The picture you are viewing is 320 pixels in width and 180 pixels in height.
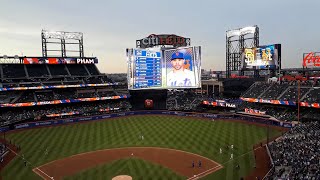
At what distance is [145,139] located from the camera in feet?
149

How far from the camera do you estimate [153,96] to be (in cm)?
8531

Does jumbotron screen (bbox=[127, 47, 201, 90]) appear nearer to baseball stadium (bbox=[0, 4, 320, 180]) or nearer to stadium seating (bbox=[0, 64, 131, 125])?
baseball stadium (bbox=[0, 4, 320, 180])

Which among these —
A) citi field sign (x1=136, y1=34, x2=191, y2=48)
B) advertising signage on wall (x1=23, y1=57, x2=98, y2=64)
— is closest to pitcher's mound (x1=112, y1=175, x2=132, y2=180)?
citi field sign (x1=136, y1=34, x2=191, y2=48)

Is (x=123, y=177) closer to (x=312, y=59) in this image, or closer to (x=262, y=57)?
(x=312, y=59)

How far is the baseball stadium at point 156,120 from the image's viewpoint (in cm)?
3106

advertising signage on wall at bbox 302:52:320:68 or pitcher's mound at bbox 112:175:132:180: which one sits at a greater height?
advertising signage on wall at bbox 302:52:320:68

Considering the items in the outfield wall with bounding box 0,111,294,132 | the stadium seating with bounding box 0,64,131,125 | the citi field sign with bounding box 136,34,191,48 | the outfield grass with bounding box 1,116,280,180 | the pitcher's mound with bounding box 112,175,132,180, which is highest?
the citi field sign with bounding box 136,34,191,48

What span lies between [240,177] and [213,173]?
3042 millimetres

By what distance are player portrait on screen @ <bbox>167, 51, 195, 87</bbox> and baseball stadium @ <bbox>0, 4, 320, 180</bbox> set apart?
277mm

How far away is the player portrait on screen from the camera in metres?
70.6

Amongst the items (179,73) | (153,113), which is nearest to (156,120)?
(153,113)

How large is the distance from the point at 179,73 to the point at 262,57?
22.3m

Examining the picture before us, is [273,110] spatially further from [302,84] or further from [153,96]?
[153,96]

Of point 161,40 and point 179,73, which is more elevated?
point 161,40
